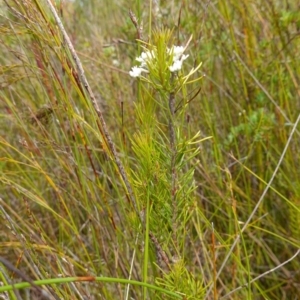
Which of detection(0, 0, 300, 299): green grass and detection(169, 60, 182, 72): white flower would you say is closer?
detection(169, 60, 182, 72): white flower

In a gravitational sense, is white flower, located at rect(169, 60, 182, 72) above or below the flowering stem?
above

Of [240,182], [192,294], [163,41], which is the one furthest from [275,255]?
[163,41]

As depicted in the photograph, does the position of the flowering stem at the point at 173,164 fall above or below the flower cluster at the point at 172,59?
below

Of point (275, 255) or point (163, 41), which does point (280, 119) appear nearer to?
point (275, 255)

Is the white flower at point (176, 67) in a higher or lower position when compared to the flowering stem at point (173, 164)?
higher

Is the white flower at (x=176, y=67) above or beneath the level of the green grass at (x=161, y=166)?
above

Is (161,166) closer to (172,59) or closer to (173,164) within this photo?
(173,164)

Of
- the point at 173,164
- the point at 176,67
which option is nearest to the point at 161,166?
the point at 173,164

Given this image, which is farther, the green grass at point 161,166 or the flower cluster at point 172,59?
the green grass at point 161,166
